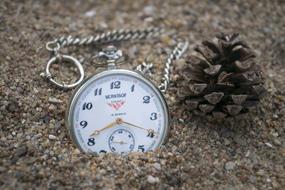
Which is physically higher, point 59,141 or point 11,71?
point 11,71

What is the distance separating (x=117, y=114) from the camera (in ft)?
5.76

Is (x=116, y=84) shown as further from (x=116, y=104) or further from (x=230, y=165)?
(x=230, y=165)

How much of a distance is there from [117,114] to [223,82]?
0.38m

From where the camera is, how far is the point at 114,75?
5.80 ft

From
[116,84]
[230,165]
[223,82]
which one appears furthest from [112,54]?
[230,165]

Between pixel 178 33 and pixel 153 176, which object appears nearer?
pixel 153 176

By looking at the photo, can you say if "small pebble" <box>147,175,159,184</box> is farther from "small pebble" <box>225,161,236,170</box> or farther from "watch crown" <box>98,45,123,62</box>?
"watch crown" <box>98,45,123,62</box>

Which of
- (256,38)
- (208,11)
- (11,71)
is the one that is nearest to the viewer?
(11,71)

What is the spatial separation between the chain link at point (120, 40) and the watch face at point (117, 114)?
0.21 m

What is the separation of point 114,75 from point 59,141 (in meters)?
0.30

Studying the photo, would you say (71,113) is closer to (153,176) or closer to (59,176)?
(59,176)

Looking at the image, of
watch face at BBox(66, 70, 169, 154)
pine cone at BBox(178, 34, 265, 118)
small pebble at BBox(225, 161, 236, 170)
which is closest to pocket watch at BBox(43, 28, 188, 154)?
watch face at BBox(66, 70, 169, 154)

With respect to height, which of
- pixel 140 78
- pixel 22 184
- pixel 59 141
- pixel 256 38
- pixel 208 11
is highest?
pixel 208 11

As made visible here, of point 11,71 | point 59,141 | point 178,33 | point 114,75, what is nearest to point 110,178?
point 59,141
